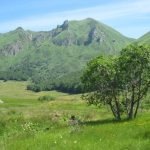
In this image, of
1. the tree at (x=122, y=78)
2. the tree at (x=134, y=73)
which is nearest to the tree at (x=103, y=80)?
the tree at (x=122, y=78)

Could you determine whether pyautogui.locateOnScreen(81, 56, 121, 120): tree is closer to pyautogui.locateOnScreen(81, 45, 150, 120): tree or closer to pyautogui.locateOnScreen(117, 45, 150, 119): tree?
pyautogui.locateOnScreen(81, 45, 150, 120): tree

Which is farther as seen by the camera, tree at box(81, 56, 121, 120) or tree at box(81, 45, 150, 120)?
tree at box(81, 56, 121, 120)

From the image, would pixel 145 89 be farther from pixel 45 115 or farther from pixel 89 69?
pixel 45 115

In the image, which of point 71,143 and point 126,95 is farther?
point 126,95

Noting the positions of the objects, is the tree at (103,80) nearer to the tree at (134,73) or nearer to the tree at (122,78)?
the tree at (122,78)

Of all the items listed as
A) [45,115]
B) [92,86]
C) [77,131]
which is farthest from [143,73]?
[77,131]

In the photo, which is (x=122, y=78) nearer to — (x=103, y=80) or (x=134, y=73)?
(x=134, y=73)

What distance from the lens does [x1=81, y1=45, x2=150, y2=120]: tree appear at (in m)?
48.2

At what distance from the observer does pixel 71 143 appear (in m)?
19.1

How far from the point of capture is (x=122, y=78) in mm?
49031

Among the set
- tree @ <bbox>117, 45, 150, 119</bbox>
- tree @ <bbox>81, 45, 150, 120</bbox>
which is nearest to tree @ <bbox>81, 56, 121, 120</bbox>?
tree @ <bbox>81, 45, 150, 120</bbox>

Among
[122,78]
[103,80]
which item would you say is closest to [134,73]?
[122,78]

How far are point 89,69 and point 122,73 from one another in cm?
376

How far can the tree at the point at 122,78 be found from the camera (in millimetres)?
48250
